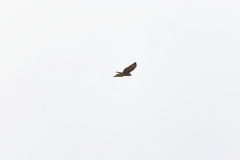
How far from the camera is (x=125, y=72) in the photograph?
24.4 meters
